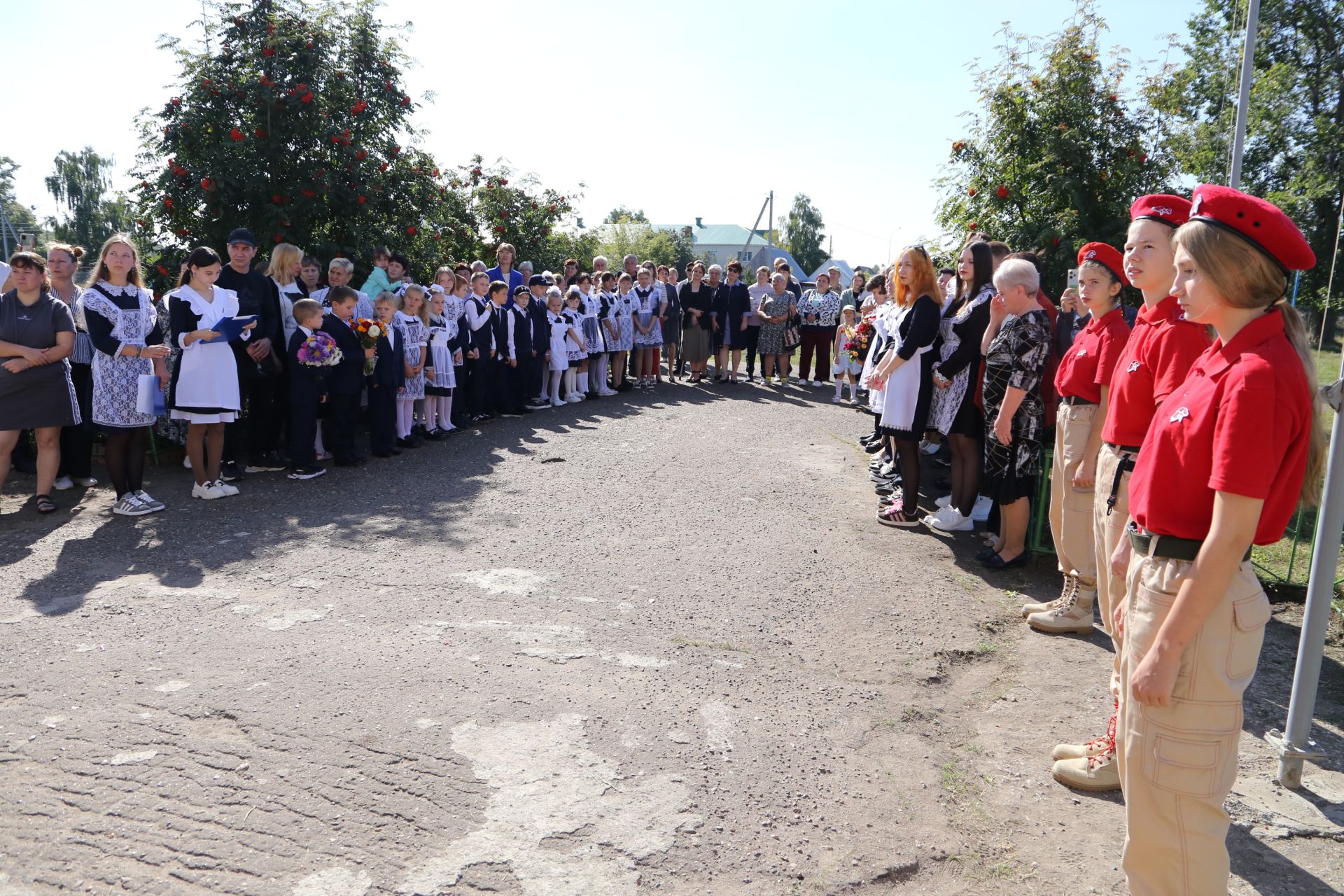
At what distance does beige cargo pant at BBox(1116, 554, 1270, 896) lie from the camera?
241cm

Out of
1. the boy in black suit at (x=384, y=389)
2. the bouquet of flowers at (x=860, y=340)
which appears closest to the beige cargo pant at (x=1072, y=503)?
Result: the bouquet of flowers at (x=860, y=340)

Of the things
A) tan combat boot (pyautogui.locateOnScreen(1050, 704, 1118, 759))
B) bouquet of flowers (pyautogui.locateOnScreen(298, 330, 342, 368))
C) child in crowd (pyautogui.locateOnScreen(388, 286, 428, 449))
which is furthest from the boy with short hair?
tan combat boot (pyautogui.locateOnScreen(1050, 704, 1118, 759))

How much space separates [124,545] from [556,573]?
313 cm

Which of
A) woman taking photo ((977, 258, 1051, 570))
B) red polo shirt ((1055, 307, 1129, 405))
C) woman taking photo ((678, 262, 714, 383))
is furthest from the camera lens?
woman taking photo ((678, 262, 714, 383))

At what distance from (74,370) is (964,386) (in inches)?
310

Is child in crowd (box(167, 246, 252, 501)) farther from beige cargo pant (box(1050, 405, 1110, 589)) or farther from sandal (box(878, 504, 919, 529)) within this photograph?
beige cargo pant (box(1050, 405, 1110, 589))

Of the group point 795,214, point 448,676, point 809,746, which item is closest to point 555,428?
point 448,676

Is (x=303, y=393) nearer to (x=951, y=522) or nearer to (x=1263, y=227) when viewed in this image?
(x=951, y=522)

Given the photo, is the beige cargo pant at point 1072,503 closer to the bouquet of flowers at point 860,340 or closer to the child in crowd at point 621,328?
the bouquet of flowers at point 860,340

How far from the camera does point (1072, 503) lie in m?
5.03

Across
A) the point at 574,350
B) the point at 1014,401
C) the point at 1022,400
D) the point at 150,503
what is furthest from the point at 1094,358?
the point at 574,350

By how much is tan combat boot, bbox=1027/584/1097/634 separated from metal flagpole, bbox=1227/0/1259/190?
3.03 metres

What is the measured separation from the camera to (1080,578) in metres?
5.15

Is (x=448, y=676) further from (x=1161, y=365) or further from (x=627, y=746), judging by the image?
(x=1161, y=365)
